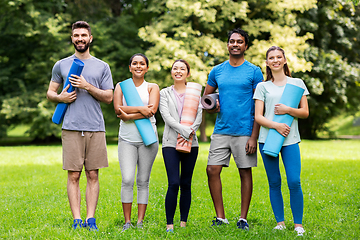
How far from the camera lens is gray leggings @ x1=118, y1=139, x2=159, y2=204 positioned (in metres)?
4.36

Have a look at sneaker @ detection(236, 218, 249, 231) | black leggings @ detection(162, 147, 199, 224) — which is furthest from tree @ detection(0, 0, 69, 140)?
sneaker @ detection(236, 218, 249, 231)

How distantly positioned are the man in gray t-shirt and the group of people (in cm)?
1

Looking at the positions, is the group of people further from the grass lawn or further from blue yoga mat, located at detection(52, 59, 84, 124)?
the grass lawn

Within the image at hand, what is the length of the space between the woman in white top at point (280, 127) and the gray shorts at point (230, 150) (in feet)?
0.70

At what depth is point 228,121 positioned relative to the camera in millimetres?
4379

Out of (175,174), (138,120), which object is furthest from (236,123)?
(138,120)

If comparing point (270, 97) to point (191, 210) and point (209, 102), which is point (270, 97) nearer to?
point (209, 102)

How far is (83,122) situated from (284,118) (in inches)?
95.9

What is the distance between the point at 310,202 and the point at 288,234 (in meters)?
2.21

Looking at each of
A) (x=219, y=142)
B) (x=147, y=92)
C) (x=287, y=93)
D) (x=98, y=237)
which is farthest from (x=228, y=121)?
(x=98, y=237)

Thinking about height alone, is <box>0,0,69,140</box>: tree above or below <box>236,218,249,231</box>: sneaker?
above

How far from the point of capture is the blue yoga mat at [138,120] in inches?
168

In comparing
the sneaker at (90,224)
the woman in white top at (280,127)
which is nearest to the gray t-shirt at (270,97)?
the woman in white top at (280,127)

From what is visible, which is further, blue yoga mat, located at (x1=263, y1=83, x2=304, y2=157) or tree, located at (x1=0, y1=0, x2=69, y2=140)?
tree, located at (x1=0, y1=0, x2=69, y2=140)
